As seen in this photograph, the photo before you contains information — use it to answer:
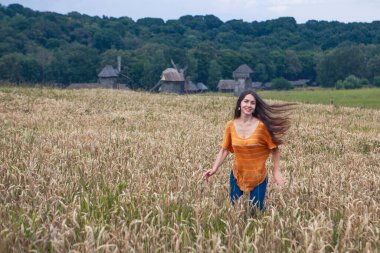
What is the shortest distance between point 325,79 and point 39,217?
4240 inches

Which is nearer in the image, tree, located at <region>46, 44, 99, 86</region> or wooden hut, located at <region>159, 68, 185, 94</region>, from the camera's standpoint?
wooden hut, located at <region>159, 68, 185, 94</region>

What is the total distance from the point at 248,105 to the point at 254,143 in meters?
0.51

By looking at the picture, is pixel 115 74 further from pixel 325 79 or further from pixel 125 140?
pixel 125 140

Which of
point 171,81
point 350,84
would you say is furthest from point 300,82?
point 171,81

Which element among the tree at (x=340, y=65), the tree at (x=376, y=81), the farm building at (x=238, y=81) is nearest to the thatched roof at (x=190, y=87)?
the farm building at (x=238, y=81)

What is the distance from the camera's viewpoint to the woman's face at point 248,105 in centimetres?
586

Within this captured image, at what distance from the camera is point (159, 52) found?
293 feet

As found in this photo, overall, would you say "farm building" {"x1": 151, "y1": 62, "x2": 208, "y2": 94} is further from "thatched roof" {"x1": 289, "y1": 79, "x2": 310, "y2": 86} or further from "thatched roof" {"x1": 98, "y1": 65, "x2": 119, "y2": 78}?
"thatched roof" {"x1": 289, "y1": 79, "x2": 310, "y2": 86}

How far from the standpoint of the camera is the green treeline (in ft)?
274

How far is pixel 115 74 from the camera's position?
73625 mm

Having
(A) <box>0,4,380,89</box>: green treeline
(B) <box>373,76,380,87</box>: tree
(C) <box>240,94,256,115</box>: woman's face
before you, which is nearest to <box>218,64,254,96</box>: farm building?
(A) <box>0,4,380,89</box>: green treeline

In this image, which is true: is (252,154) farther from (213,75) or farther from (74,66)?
(213,75)

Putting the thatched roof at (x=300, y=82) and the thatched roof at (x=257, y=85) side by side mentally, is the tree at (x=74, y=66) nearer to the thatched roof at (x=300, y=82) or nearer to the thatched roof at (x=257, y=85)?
the thatched roof at (x=257, y=85)

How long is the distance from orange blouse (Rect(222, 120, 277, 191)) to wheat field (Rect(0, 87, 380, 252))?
0.42 metres
